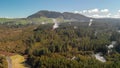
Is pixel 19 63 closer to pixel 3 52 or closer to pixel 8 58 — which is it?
pixel 8 58

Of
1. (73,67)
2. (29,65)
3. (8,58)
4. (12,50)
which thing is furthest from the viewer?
(12,50)

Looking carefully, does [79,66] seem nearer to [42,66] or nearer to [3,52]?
[42,66]

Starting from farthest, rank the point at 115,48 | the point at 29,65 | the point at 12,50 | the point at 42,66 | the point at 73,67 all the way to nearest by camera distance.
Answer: the point at 12,50 < the point at 115,48 < the point at 29,65 < the point at 42,66 < the point at 73,67

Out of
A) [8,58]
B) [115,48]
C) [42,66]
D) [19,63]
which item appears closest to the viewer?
[42,66]

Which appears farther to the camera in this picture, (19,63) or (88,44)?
(88,44)

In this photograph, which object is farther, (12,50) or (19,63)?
(12,50)

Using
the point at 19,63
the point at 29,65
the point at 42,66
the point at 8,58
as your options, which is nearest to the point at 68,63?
the point at 42,66

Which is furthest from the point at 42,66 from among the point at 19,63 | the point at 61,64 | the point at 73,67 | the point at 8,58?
the point at 8,58

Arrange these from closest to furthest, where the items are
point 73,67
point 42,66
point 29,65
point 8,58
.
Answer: point 73,67 → point 42,66 → point 29,65 → point 8,58
